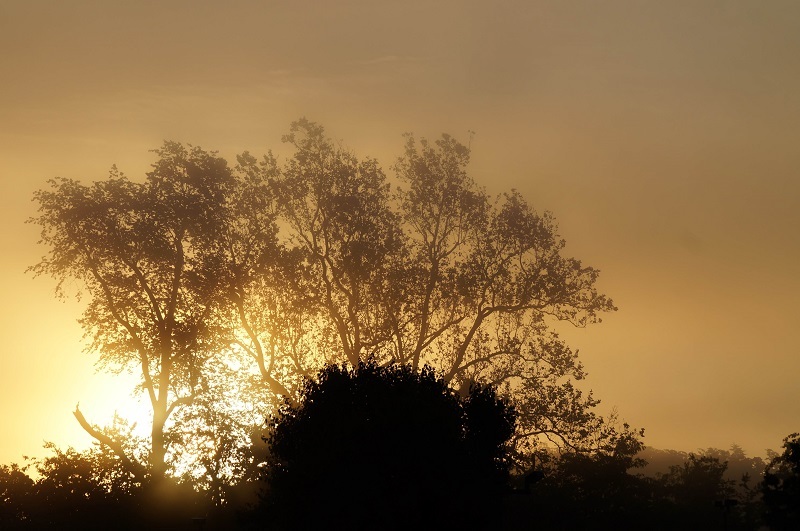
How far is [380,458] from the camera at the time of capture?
44469 mm

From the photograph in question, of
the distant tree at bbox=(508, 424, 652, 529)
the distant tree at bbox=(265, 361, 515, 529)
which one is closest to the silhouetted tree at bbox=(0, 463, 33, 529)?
the distant tree at bbox=(265, 361, 515, 529)

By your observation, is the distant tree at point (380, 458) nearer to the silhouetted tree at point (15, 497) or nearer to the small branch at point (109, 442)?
the small branch at point (109, 442)

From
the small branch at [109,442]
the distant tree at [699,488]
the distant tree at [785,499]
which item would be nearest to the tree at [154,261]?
the small branch at [109,442]

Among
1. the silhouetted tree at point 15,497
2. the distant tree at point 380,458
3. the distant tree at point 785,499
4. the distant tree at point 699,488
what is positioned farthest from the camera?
the distant tree at point 699,488

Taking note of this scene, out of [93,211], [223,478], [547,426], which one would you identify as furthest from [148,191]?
[547,426]

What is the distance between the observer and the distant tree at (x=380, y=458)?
1716 inches

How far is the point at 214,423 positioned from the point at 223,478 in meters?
3.72

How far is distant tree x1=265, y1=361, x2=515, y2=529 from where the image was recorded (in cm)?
4359

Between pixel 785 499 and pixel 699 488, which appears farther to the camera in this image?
pixel 699 488

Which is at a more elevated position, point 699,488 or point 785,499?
point 699,488

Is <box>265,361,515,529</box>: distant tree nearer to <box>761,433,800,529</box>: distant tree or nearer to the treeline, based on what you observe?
the treeline

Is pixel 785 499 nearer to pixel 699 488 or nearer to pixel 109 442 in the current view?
pixel 699 488

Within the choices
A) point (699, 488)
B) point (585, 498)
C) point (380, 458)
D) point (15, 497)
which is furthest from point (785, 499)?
point (15, 497)

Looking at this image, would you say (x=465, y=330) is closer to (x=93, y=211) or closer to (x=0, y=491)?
(x=93, y=211)
